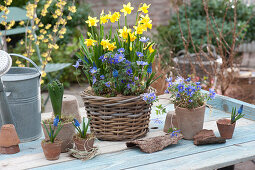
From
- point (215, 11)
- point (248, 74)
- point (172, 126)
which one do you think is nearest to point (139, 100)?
point (172, 126)

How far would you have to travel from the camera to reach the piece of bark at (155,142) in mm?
1683

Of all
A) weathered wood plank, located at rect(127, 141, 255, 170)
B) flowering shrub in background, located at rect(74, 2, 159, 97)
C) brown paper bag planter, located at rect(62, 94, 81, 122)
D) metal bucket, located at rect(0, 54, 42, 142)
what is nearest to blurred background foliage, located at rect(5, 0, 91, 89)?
brown paper bag planter, located at rect(62, 94, 81, 122)

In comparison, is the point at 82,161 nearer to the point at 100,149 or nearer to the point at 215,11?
the point at 100,149

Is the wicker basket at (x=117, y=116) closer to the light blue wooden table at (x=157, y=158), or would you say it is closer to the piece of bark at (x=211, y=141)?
the light blue wooden table at (x=157, y=158)

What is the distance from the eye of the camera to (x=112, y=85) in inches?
70.5

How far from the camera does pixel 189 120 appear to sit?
1.79m

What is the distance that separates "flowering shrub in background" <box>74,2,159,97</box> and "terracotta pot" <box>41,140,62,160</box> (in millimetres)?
351

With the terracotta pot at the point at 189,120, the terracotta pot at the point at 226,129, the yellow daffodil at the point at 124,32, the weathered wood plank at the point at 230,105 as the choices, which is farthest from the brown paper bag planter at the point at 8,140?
the weathered wood plank at the point at 230,105

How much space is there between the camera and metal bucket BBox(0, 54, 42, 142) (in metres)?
1.83

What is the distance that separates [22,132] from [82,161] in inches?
18.2

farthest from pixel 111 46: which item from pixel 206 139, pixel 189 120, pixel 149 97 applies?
pixel 206 139

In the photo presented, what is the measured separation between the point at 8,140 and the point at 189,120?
0.88 meters

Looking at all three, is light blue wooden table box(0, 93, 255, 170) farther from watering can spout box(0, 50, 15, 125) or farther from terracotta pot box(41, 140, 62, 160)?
watering can spout box(0, 50, 15, 125)

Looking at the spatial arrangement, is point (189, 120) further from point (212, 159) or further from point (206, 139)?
point (212, 159)
